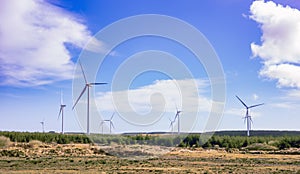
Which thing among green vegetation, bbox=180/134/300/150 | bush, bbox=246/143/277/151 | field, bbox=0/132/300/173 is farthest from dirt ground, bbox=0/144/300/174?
green vegetation, bbox=180/134/300/150

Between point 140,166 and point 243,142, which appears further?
point 243,142

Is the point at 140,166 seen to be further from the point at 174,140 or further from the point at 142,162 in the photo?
the point at 174,140

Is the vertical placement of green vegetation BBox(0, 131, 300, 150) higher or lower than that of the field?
higher

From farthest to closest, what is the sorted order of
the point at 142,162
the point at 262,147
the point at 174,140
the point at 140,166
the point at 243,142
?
the point at 174,140
the point at 243,142
the point at 262,147
the point at 142,162
the point at 140,166

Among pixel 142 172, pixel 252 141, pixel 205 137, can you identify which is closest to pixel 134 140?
pixel 205 137

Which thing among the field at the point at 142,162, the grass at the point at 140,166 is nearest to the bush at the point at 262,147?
the field at the point at 142,162

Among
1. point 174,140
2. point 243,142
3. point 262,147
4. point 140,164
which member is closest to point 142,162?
point 140,164

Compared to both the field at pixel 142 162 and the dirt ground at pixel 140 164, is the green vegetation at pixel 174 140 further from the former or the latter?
the dirt ground at pixel 140 164

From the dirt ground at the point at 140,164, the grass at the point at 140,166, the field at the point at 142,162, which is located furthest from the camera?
the field at the point at 142,162

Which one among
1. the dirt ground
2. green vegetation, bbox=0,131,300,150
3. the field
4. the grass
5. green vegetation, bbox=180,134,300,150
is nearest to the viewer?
the grass

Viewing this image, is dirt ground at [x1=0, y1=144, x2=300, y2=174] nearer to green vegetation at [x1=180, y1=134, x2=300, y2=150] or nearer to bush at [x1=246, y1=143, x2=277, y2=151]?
bush at [x1=246, y1=143, x2=277, y2=151]

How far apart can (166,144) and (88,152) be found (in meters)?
32.6

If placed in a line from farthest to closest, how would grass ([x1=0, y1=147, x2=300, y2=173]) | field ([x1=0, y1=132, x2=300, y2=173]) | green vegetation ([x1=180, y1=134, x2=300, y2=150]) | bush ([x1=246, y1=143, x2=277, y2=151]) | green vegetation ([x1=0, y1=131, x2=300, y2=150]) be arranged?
green vegetation ([x1=0, y1=131, x2=300, y2=150]), green vegetation ([x1=180, y1=134, x2=300, y2=150]), bush ([x1=246, y1=143, x2=277, y2=151]), field ([x1=0, y1=132, x2=300, y2=173]), grass ([x1=0, y1=147, x2=300, y2=173])

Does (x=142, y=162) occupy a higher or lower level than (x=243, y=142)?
lower
